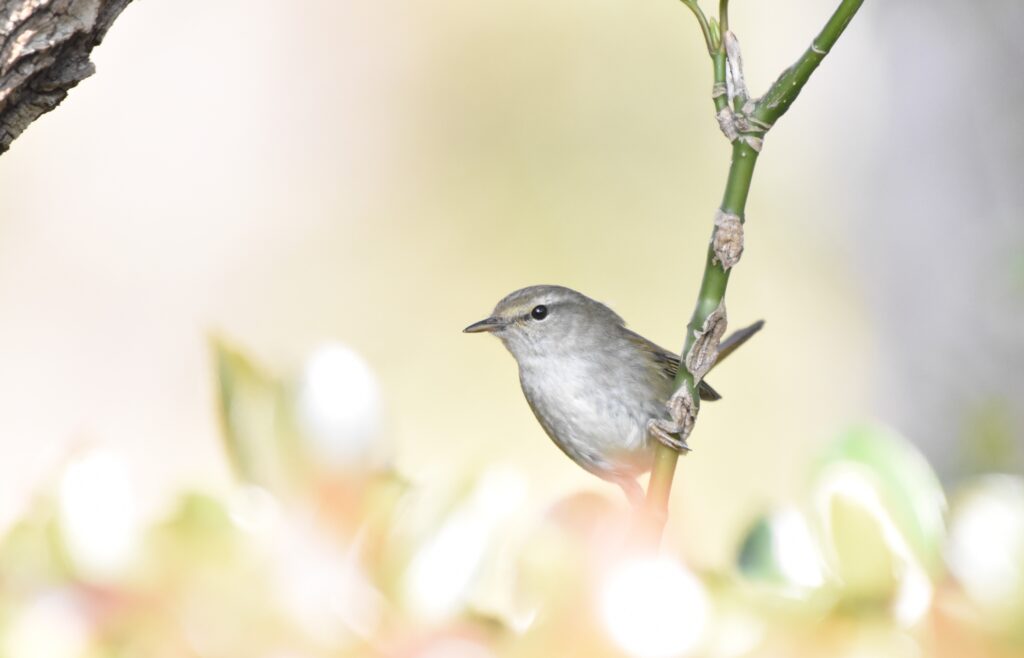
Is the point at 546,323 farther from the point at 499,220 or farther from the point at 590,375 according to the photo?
the point at 499,220

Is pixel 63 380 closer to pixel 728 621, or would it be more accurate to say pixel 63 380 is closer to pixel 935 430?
pixel 935 430

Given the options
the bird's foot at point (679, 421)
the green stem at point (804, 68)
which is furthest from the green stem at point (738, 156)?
the bird's foot at point (679, 421)

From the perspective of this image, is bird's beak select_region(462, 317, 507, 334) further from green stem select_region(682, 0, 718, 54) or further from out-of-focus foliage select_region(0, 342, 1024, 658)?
out-of-focus foliage select_region(0, 342, 1024, 658)

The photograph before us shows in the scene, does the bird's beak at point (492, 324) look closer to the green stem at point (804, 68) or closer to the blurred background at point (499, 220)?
the blurred background at point (499, 220)

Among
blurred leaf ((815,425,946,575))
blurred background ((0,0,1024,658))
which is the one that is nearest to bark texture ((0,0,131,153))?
blurred leaf ((815,425,946,575))

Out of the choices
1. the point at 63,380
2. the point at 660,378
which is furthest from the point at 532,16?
the point at 660,378

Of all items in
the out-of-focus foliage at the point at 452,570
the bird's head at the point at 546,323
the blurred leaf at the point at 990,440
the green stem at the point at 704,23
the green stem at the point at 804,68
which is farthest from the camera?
the bird's head at the point at 546,323
